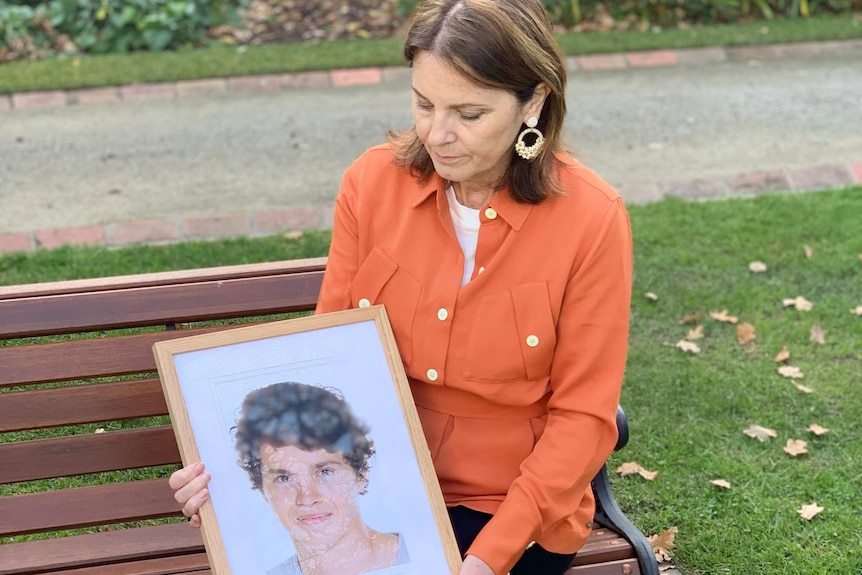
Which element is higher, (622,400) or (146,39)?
(146,39)

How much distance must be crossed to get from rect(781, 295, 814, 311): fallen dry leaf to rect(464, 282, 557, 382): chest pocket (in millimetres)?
2858

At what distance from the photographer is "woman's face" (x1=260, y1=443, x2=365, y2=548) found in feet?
7.29

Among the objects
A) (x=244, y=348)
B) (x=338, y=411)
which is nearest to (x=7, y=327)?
(x=244, y=348)

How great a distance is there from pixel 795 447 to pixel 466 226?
6.90 feet

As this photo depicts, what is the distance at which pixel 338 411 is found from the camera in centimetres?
232

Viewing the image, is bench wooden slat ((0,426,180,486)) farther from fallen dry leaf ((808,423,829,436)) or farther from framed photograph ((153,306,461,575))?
fallen dry leaf ((808,423,829,436))

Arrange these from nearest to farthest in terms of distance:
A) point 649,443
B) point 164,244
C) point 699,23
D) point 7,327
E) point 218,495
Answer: point 218,495 → point 7,327 → point 649,443 → point 164,244 → point 699,23

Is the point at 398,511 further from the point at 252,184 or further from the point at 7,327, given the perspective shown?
the point at 252,184

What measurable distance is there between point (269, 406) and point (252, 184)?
4191 mm

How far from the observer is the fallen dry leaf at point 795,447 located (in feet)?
12.8

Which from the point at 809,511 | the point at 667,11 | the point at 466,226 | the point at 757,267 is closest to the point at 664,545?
the point at 809,511

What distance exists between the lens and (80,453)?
8.95ft

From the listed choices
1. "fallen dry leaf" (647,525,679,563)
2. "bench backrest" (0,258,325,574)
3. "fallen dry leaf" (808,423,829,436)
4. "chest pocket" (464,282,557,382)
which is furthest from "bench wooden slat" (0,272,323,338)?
"fallen dry leaf" (808,423,829,436)

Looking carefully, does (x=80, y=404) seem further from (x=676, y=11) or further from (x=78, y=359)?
(x=676, y=11)
